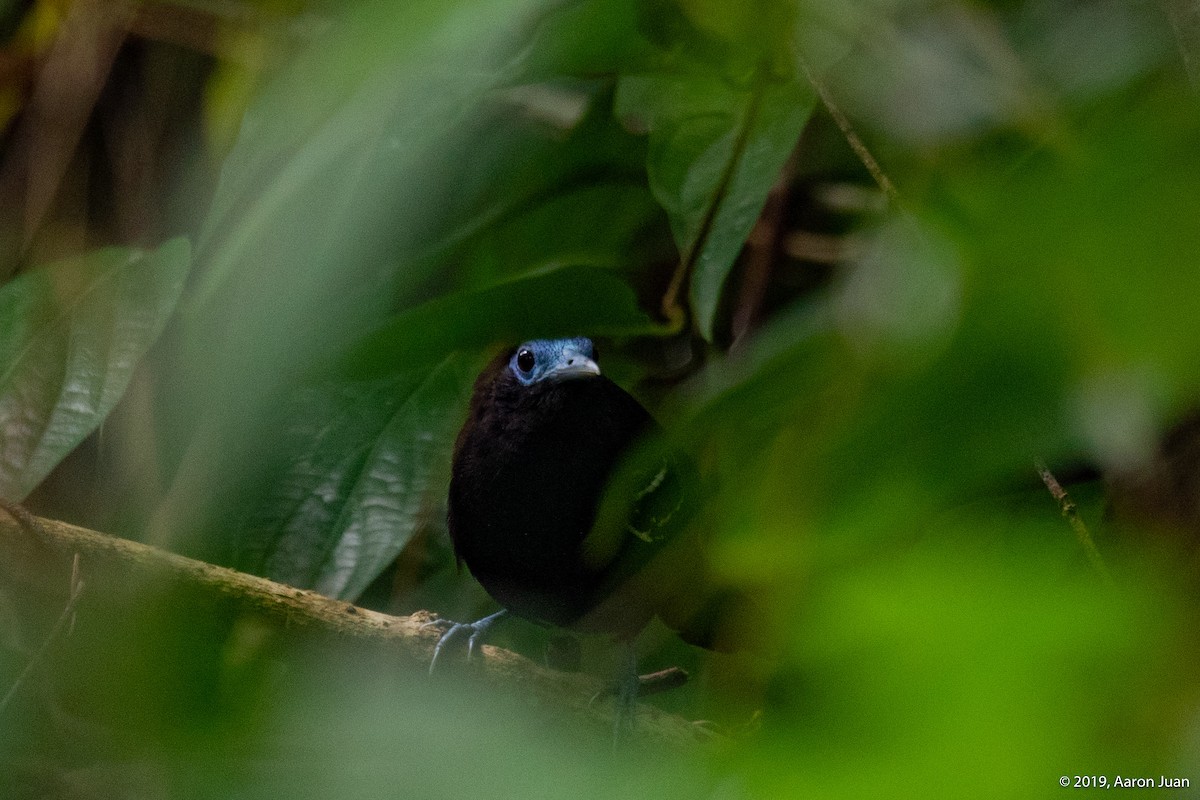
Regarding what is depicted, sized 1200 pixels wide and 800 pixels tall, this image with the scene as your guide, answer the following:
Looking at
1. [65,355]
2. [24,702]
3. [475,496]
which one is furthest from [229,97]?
[24,702]

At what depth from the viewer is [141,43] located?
10.8 feet

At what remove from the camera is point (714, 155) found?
5.45 ft

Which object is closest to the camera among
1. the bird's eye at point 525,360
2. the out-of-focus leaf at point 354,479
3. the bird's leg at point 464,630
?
the bird's leg at point 464,630

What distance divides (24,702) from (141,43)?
245 cm

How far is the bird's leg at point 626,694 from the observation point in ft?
5.48

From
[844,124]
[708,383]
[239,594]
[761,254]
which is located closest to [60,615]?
[239,594]

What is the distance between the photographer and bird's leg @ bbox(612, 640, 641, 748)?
1.67 metres

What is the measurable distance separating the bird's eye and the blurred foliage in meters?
0.10

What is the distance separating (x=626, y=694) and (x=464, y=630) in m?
0.36

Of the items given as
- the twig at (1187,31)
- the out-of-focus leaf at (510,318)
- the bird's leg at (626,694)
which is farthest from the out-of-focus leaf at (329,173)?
the bird's leg at (626,694)

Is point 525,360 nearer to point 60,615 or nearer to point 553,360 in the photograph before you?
point 553,360

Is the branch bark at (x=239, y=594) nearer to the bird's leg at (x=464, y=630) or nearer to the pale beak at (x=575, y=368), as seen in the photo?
the bird's leg at (x=464, y=630)

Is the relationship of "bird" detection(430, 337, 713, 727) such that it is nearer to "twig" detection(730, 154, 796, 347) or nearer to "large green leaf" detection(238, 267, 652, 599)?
"large green leaf" detection(238, 267, 652, 599)

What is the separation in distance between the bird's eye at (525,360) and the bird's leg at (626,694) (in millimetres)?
616
